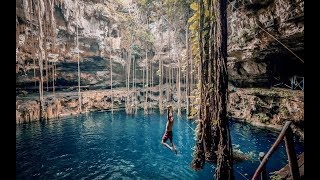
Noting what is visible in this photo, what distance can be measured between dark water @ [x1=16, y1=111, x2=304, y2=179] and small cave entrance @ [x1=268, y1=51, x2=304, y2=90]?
8.23 ft

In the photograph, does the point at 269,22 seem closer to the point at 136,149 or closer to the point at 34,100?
the point at 136,149

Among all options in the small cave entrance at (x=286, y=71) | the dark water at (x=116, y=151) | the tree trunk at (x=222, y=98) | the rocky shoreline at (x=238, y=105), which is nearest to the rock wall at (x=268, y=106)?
the rocky shoreline at (x=238, y=105)

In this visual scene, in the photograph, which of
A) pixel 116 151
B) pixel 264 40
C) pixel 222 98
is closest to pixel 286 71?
pixel 264 40

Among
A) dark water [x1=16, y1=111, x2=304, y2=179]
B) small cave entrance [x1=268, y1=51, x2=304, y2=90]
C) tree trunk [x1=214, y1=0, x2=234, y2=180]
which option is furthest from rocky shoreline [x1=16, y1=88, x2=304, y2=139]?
tree trunk [x1=214, y1=0, x2=234, y2=180]

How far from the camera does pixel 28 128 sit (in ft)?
44.7

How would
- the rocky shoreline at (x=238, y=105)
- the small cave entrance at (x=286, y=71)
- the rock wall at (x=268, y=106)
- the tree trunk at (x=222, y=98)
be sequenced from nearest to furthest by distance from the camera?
the tree trunk at (x=222, y=98) < the rock wall at (x=268, y=106) < the rocky shoreline at (x=238, y=105) < the small cave entrance at (x=286, y=71)

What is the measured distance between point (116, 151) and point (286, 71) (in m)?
8.70

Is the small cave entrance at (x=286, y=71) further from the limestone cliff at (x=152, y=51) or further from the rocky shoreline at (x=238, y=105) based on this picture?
→ the rocky shoreline at (x=238, y=105)

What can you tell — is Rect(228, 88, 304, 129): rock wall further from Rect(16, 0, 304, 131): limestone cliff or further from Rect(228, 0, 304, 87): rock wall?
Rect(228, 0, 304, 87): rock wall

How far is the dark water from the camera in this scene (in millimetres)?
7297

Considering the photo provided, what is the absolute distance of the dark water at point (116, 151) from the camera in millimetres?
7297

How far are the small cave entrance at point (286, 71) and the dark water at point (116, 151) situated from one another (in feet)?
8.23

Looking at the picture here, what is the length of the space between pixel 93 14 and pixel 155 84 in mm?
8987
